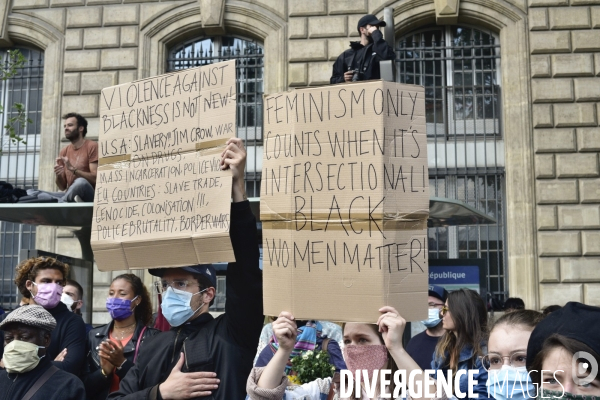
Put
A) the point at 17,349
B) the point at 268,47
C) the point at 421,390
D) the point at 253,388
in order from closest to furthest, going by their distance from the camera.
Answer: the point at 421,390
the point at 253,388
the point at 17,349
the point at 268,47

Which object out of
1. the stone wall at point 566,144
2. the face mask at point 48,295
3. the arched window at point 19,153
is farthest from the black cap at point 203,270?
the arched window at point 19,153

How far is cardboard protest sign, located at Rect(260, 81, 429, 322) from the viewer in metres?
3.52

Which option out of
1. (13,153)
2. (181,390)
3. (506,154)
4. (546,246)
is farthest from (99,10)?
(181,390)

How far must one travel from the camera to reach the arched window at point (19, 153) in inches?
559

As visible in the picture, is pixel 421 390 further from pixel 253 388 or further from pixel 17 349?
pixel 17 349

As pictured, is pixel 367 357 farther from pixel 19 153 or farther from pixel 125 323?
pixel 19 153

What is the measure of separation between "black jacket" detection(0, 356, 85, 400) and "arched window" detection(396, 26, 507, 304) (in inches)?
372

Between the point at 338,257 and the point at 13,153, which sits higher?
the point at 13,153

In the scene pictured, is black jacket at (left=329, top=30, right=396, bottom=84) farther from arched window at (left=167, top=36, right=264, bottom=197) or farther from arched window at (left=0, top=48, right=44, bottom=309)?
arched window at (left=0, top=48, right=44, bottom=309)

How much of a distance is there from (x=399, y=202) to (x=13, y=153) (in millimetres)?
12420

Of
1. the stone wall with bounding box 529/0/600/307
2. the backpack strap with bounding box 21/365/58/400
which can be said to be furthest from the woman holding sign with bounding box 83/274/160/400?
the stone wall with bounding box 529/0/600/307

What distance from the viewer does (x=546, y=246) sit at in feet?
41.8

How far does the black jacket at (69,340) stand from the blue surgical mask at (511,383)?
2.98 meters

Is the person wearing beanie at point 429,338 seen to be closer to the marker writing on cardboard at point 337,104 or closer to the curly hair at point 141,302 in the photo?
the curly hair at point 141,302
